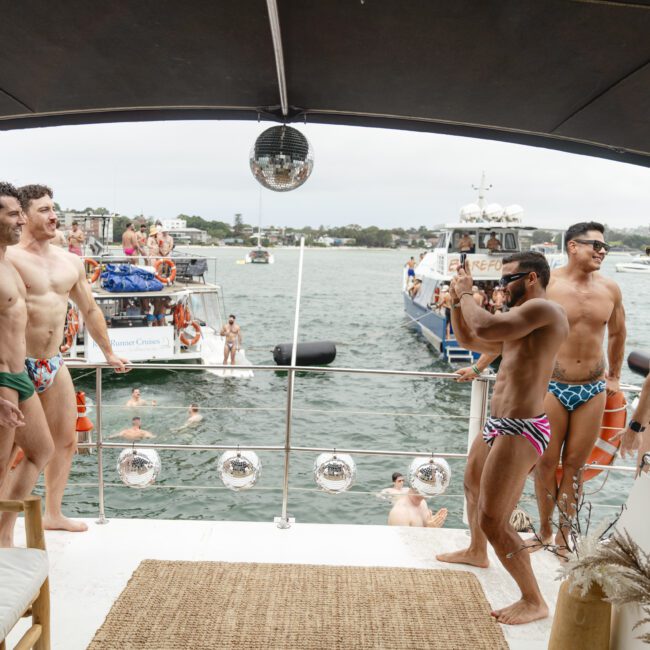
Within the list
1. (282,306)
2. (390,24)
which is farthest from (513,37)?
(282,306)

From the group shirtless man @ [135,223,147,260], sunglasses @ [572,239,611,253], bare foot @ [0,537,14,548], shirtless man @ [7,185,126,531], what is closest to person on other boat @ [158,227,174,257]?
shirtless man @ [135,223,147,260]

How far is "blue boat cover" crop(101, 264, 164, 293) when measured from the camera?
15.0 metres

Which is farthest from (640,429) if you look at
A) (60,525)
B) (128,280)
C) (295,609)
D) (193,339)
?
(193,339)

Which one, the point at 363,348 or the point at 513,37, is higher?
the point at 513,37

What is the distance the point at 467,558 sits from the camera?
9.57 feet

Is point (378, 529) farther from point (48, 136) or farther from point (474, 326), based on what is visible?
point (48, 136)

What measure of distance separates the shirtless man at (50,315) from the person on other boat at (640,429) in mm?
2413

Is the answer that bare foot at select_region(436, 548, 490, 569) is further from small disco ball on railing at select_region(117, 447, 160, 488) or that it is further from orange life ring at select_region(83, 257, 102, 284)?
orange life ring at select_region(83, 257, 102, 284)

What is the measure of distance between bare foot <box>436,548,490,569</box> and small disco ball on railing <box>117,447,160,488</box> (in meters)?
1.73

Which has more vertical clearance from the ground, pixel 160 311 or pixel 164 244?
pixel 164 244

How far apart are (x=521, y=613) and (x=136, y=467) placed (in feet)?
7.28

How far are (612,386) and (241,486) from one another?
219 cm

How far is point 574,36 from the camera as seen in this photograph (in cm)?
191

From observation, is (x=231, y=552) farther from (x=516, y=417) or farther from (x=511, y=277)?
(x=511, y=277)
